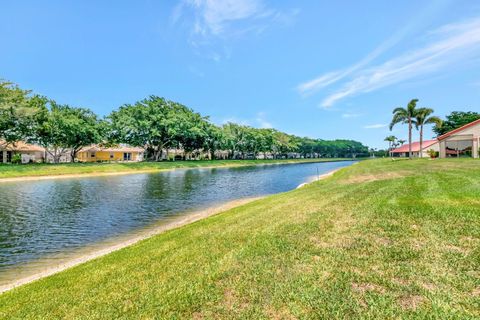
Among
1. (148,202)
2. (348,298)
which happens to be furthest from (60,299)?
(148,202)

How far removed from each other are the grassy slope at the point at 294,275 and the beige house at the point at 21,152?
5909 cm

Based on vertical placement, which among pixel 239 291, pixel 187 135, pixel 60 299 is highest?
pixel 187 135

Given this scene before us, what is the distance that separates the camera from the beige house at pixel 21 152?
176 ft

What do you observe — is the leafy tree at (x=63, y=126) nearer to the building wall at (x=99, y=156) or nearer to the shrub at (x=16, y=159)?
the shrub at (x=16, y=159)

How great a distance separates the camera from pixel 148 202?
59.2ft

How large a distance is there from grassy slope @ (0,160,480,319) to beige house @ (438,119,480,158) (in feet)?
130

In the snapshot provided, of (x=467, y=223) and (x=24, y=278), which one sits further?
(x=24, y=278)

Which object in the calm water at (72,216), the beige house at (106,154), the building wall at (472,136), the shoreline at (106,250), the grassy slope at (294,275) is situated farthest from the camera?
the beige house at (106,154)

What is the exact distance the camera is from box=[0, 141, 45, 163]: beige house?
53.5 m

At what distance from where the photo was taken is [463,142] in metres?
39.5

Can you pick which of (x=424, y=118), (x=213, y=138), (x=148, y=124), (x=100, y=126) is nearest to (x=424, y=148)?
(x=424, y=118)

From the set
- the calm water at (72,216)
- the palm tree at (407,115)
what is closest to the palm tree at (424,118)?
the palm tree at (407,115)

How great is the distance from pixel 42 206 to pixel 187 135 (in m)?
44.2

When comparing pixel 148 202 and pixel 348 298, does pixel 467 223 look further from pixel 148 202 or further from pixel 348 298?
pixel 148 202
